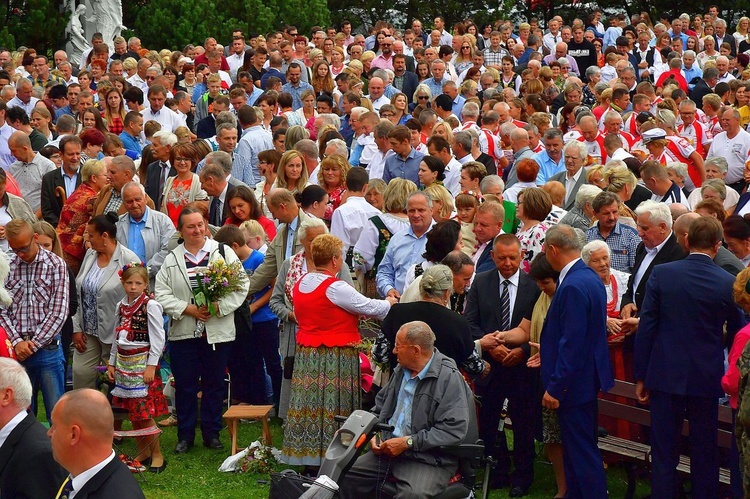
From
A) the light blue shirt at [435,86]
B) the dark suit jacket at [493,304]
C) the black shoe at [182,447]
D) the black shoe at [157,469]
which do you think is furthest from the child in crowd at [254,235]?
the light blue shirt at [435,86]

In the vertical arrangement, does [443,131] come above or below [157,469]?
above

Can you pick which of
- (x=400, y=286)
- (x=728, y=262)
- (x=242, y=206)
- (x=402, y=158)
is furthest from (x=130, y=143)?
(x=728, y=262)

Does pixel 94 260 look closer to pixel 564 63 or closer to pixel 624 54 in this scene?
pixel 564 63

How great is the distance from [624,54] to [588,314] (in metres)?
15.4

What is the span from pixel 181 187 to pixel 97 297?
2250 mm

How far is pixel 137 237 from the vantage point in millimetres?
10234

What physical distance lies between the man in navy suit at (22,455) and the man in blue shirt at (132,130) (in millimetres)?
8810

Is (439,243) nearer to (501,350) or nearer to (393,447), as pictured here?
(501,350)

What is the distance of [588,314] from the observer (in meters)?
7.48

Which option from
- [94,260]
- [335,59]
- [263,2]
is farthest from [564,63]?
[94,260]

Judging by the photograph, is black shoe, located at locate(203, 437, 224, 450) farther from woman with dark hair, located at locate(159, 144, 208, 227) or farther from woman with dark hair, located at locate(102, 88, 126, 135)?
woman with dark hair, located at locate(102, 88, 126, 135)

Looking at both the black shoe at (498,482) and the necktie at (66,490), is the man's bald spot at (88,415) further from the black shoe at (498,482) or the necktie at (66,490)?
the black shoe at (498,482)

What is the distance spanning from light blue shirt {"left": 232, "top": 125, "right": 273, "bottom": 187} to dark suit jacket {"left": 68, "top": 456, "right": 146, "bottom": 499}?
8.10 metres

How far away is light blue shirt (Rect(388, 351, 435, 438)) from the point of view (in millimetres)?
7293
